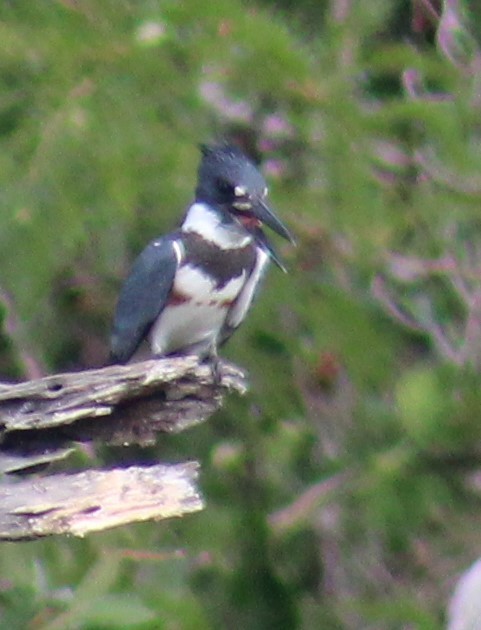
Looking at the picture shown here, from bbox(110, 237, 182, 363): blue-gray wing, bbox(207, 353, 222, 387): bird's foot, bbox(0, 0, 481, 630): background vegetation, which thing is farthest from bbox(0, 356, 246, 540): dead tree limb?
bbox(110, 237, 182, 363): blue-gray wing

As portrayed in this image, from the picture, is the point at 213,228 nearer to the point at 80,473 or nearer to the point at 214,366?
the point at 214,366

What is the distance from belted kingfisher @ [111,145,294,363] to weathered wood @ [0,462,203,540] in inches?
26.2

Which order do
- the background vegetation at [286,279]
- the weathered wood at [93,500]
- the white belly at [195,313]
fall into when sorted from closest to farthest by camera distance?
the weathered wood at [93,500] → the background vegetation at [286,279] → the white belly at [195,313]

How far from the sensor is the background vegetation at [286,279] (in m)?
1.94

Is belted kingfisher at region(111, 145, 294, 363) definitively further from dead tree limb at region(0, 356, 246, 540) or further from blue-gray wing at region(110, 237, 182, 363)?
dead tree limb at region(0, 356, 246, 540)

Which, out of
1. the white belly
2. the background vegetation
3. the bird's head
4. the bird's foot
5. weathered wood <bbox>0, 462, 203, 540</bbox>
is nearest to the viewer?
weathered wood <bbox>0, 462, 203, 540</bbox>

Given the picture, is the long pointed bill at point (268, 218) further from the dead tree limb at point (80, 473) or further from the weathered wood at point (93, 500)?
the weathered wood at point (93, 500)

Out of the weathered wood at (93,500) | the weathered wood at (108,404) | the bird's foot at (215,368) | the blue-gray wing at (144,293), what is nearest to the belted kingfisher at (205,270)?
the blue-gray wing at (144,293)

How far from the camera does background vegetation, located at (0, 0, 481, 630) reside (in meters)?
1.94

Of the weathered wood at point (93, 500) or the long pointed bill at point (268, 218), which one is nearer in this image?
the weathered wood at point (93, 500)

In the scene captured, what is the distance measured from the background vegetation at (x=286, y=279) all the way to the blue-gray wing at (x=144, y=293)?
0.07 m

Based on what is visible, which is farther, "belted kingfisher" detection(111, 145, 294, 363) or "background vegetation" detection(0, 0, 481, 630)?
"belted kingfisher" detection(111, 145, 294, 363)

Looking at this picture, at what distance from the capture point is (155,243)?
2.16 m

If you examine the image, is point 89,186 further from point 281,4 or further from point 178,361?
point 281,4
